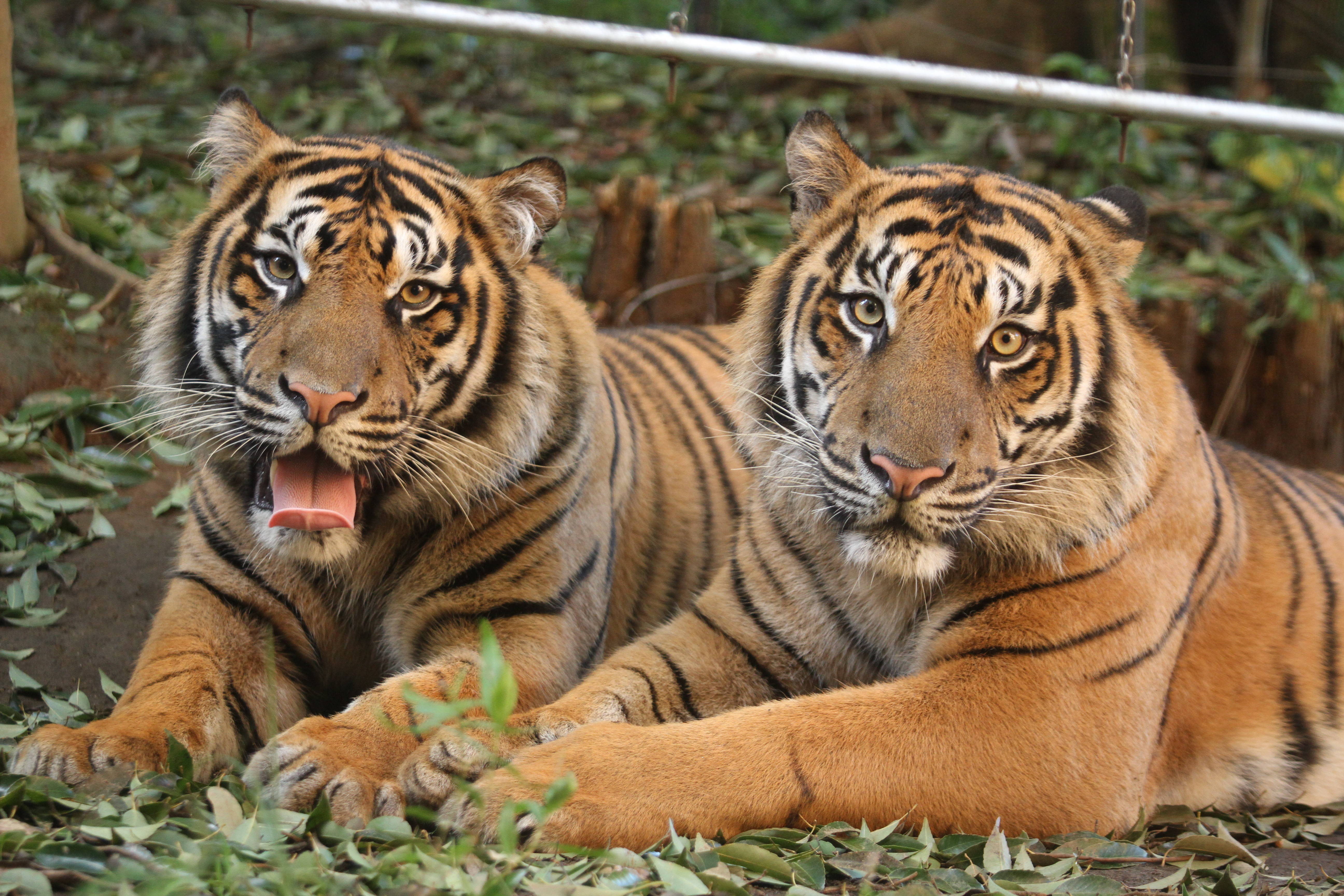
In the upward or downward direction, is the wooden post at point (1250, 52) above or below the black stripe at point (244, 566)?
above

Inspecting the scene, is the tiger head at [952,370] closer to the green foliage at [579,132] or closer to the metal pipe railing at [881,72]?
the metal pipe railing at [881,72]

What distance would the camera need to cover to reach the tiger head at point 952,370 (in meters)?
2.30

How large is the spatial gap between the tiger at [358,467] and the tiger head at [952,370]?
450 mm

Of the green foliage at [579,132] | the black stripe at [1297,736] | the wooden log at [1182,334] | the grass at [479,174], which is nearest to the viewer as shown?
the grass at [479,174]

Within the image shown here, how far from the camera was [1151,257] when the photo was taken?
590cm

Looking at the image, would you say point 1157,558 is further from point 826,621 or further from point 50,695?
point 50,695

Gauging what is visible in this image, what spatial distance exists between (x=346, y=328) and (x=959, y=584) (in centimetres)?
129

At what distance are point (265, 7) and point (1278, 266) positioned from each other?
14.2ft

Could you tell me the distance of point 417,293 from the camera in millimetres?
2580

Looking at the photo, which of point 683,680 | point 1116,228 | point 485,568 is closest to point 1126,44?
point 1116,228

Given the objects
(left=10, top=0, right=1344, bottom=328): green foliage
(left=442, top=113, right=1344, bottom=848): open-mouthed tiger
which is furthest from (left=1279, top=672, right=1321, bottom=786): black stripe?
(left=10, top=0, right=1344, bottom=328): green foliage

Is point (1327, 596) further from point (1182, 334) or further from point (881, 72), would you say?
point (1182, 334)

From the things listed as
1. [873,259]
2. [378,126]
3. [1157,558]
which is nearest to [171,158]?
[378,126]

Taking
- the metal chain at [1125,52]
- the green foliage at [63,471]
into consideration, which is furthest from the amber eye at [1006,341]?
the green foliage at [63,471]
